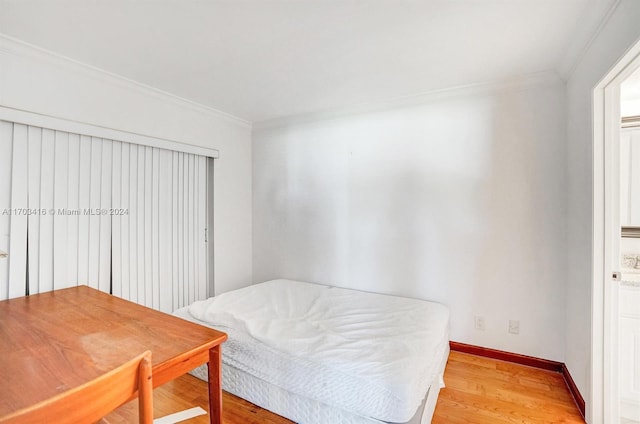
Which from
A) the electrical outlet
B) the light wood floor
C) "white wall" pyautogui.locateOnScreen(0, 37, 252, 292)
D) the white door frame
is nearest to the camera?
the white door frame

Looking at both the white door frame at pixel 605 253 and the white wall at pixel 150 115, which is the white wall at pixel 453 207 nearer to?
the white door frame at pixel 605 253

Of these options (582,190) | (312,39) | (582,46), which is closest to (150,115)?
(312,39)

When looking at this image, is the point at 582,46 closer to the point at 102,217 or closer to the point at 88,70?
the point at 88,70

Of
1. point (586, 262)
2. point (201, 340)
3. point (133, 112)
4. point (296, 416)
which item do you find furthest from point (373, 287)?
point (133, 112)

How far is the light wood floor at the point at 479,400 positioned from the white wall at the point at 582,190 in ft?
0.57

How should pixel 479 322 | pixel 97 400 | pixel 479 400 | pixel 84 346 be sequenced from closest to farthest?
pixel 97 400 → pixel 84 346 → pixel 479 400 → pixel 479 322

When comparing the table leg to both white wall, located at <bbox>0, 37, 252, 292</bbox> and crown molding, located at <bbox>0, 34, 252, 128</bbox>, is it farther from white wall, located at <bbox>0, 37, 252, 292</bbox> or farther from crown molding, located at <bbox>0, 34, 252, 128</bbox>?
crown molding, located at <bbox>0, 34, 252, 128</bbox>

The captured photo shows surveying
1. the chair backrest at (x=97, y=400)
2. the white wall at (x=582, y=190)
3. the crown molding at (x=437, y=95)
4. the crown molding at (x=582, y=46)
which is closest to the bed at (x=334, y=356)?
the white wall at (x=582, y=190)

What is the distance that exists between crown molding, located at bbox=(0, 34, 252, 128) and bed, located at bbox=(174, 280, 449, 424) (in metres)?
1.82

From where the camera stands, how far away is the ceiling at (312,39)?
4.87ft

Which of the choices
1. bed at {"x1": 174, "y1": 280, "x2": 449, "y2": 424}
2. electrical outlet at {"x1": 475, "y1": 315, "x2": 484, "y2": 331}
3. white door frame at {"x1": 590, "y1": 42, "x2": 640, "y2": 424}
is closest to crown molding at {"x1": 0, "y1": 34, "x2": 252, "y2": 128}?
bed at {"x1": 174, "y1": 280, "x2": 449, "y2": 424}

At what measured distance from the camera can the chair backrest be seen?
1.95ft

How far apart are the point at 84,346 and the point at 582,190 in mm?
2736

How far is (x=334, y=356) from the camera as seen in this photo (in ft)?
5.24
